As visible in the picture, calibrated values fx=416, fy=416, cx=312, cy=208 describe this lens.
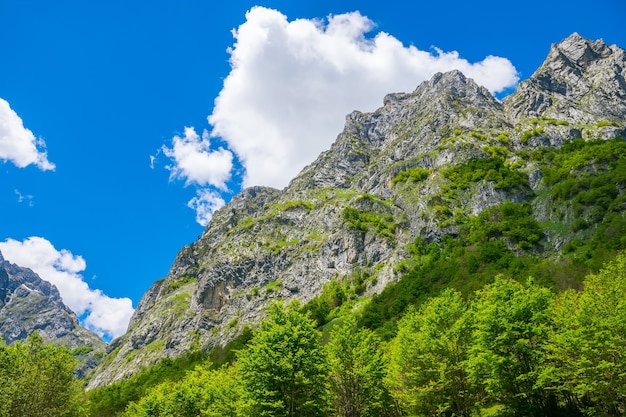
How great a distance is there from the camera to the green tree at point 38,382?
131 ft

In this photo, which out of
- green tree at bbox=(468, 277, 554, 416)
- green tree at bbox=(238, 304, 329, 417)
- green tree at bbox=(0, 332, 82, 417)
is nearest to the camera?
green tree at bbox=(238, 304, 329, 417)

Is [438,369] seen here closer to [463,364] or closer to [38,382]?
[463,364]

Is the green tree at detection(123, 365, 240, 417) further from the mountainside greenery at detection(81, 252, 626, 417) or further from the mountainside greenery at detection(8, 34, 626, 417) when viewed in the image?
the mountainside greenery at detection(81, 252, 626, 417)

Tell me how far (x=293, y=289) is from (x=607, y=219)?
122 meters

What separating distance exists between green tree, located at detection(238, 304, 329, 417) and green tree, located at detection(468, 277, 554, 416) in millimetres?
13020

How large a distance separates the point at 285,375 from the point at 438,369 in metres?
14.3

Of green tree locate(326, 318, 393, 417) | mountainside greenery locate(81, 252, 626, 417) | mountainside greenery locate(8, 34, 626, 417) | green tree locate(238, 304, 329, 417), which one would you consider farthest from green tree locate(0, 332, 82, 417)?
green tree locate(326, 318, 393, 417)

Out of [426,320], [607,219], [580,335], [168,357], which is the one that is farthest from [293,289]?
[580,335]

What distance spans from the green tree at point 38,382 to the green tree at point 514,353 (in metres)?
41.9

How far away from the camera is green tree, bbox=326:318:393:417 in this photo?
4031 cm

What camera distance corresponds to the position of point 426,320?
42844mm

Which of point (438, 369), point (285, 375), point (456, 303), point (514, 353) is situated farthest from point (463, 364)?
point (285, 375)

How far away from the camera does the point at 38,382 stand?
42625 mm

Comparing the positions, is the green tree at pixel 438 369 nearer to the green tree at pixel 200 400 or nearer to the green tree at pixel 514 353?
the green tree at pixel 514 353
